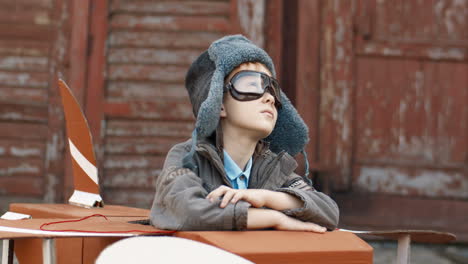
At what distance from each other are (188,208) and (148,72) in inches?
116

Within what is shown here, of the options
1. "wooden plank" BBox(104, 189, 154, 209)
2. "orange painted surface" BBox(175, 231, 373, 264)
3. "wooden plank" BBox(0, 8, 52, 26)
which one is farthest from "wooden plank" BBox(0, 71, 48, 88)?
"orange painted surface" BBox(175, 231, 373, 264)

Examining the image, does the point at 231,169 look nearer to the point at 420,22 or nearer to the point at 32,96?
the point at 32,96

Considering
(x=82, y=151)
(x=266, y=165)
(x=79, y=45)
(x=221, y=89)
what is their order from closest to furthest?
(x=221, y=89) < (x=266, y=165) < (x=82, y=151) < (x=79, y=45)

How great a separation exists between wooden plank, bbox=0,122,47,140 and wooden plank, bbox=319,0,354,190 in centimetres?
189

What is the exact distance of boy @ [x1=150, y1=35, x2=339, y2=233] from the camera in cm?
170

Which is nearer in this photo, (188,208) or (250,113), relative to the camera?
(188,208)

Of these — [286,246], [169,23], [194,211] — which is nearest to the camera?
[286,246]

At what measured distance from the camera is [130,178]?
4.46 metres

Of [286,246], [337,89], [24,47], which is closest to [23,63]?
[24,47]

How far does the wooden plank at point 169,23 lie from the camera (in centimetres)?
452

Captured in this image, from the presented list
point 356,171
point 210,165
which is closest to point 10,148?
point 356,171

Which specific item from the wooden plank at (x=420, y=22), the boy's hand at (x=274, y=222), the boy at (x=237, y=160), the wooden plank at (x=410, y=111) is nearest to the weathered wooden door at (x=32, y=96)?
the wooden plank at (x=410, y=111)

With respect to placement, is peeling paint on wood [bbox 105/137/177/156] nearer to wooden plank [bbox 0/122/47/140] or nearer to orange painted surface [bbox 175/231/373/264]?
wooden plank [bbox 0/122/47/140]

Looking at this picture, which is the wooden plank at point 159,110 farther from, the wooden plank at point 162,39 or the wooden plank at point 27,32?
the wooden plank at point 27,32
